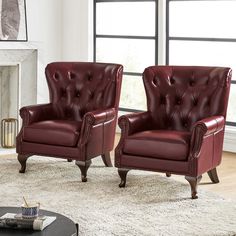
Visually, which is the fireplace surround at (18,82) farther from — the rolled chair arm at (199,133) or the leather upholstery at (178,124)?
the rolled chair arm at (199,133)

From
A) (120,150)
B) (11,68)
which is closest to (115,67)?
(120,150)

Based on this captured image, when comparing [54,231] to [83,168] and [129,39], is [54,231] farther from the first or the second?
[129,39]

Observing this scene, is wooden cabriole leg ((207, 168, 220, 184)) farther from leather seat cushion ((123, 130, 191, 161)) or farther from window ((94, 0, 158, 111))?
window ((94, 0, 158, 111))

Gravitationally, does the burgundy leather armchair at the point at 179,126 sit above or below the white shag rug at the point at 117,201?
above

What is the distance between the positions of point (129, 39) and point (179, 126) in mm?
2906

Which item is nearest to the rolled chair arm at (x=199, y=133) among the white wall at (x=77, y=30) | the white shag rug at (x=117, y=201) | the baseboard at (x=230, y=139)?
the white shag rug at (x=117, y=201)

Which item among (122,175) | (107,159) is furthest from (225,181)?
(107,159)

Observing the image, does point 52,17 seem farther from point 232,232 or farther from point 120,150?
point 232,232

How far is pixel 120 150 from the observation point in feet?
18.2

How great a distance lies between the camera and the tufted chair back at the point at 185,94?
568 cm

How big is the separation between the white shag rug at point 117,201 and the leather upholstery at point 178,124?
26 cm

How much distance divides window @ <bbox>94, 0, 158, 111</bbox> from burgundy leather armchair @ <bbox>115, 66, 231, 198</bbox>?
2.24 meters

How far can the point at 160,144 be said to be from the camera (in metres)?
5.37

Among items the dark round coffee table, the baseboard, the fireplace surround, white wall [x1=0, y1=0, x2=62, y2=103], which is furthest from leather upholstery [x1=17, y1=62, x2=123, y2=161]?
the dark round coffee table
